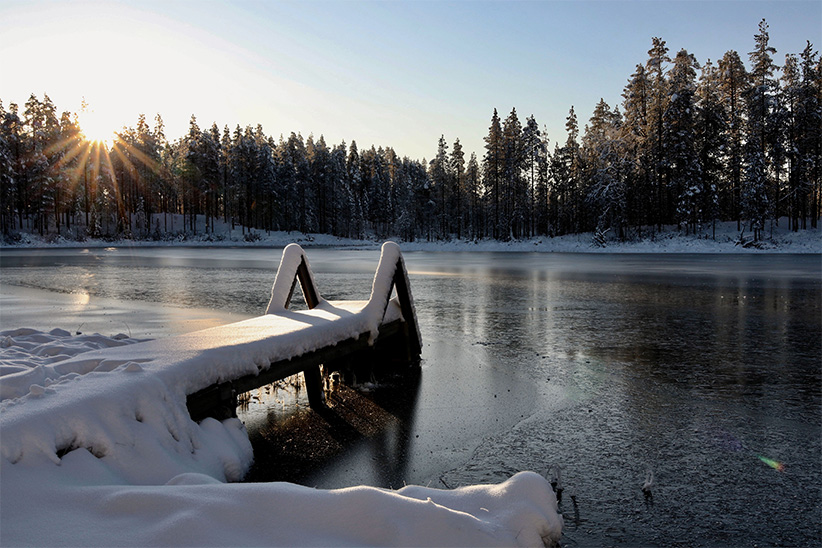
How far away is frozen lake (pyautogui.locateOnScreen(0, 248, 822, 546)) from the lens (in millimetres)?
3869

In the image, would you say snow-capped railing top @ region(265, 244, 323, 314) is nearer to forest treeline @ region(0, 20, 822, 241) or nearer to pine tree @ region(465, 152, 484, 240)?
forest treeline @ region(0, 20, 822, 241)

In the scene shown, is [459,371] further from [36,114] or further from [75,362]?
[36,114]

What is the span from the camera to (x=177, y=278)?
2148cm

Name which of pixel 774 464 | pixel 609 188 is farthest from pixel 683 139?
pixel 774 464

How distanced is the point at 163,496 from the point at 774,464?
4.44m

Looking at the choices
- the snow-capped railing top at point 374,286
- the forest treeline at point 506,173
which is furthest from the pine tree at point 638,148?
the snow-capped railing top at point 374,286

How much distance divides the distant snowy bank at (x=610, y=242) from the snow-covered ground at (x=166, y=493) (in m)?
46.8

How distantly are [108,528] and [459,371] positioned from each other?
18.7 feet

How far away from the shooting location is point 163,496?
251 cm

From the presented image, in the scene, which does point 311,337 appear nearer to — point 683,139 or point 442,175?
point 683,139

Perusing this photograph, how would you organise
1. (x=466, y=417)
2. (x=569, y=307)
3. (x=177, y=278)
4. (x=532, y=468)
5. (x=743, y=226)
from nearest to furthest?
(x=532, y=468) < (x=466, y=417) < (x=569, y=307) < (x=177, y=278) < (x=743, y=226)

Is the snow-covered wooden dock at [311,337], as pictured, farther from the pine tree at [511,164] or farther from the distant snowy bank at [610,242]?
the pine tree at [511,164]

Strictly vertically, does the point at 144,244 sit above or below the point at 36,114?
below

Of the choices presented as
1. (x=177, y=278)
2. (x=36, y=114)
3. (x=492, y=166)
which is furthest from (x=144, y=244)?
(x=177, y=278)
